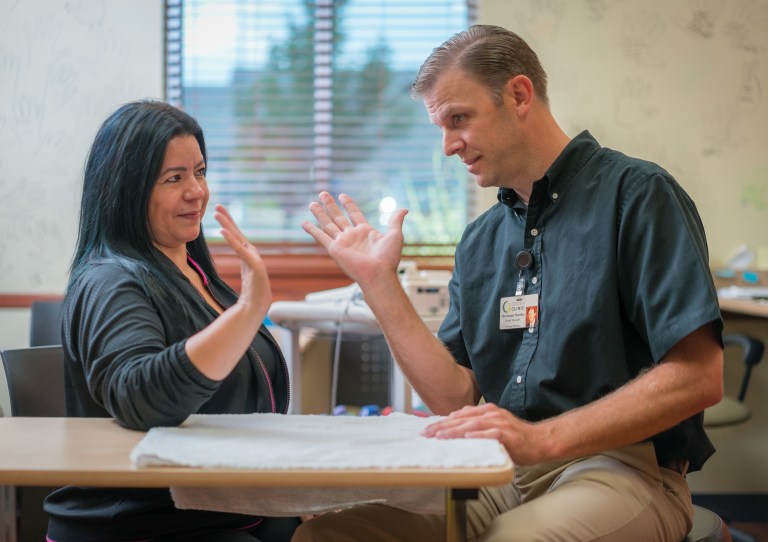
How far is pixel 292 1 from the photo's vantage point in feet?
13.2

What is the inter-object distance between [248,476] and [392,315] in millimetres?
623

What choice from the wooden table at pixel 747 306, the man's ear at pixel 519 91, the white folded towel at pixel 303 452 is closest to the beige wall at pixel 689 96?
the wooden table at pixel 747 306

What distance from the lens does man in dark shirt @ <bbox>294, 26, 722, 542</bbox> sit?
1312mm

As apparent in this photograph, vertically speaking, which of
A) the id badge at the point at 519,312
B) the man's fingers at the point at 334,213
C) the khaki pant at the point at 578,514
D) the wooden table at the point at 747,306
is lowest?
the khaki pant at the point at 578,514

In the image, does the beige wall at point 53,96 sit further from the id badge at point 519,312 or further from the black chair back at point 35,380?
the id badge at point 519,312

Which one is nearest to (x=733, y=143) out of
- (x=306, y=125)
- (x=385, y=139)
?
(x=385, y=139)

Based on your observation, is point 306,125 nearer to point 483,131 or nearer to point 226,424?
point 483,131

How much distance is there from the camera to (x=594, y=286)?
4.80 feet

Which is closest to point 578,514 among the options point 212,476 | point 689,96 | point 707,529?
point 707,529

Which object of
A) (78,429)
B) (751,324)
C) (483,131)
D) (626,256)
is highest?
(483,131)

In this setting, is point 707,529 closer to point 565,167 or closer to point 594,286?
point 594,286

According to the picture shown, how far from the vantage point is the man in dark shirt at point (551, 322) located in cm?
131

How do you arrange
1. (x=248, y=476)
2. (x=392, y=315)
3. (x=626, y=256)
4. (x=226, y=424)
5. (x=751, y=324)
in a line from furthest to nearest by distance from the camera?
(x=751, y=324), (x=392, y=315), (x=626, y=256), (x=226, y=424), (x=248, y=476)

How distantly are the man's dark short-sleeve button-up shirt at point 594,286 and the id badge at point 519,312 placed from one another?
0.04 ft
